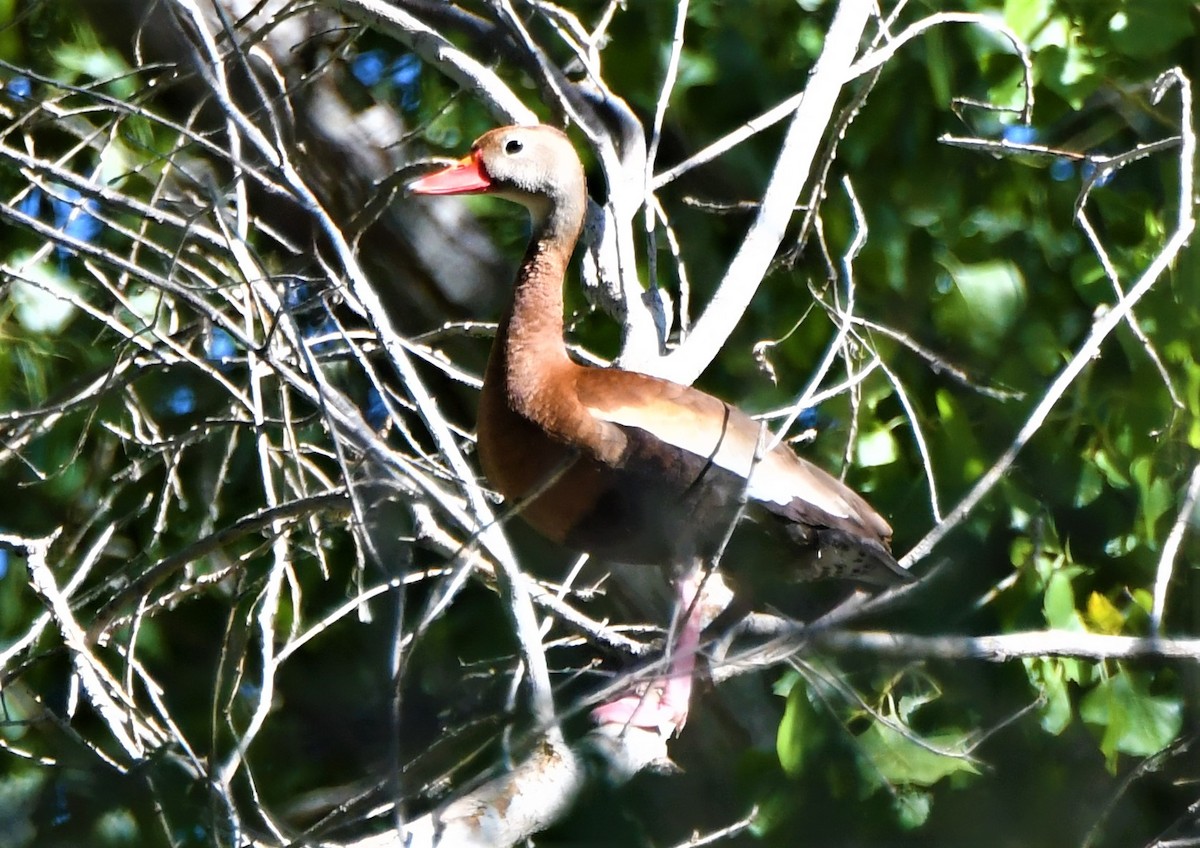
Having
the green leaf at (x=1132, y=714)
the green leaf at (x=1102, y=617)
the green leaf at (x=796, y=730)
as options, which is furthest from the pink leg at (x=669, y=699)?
the green leaf at (x=1102, y=617)

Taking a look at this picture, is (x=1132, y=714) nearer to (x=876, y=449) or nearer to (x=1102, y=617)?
(x=1102, y=617)

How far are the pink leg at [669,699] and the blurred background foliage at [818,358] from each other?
0.08m

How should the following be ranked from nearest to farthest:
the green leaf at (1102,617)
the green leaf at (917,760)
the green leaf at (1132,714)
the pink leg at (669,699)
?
the green leaf at (917,760)
the pink leg at (669,699)
the green leaf at (1132,714)
the green leaf at (1102,617)

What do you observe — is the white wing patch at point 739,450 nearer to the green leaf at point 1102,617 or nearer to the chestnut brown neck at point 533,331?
the chestnut brown neck at point 533,331

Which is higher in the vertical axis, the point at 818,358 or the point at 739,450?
the point at 739,450

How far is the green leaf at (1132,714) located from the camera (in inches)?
98.9

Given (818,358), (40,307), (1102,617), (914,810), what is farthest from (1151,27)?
(40,307)

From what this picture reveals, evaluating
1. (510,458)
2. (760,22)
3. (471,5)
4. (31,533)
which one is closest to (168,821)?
(510,458)

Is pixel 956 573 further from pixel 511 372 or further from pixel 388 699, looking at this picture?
pixel 511 372

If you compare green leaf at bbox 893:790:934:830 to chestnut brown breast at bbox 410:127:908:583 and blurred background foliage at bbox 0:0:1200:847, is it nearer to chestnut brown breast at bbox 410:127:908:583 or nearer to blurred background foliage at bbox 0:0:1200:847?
blurred background foliage at bbox 0:0:1200:847

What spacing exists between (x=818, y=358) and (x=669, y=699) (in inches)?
40.0

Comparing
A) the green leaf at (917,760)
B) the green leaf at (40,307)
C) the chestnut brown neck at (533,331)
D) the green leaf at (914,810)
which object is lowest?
the green leaf at (917,760)

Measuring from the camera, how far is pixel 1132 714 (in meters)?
2.61

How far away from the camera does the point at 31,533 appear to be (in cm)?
330
